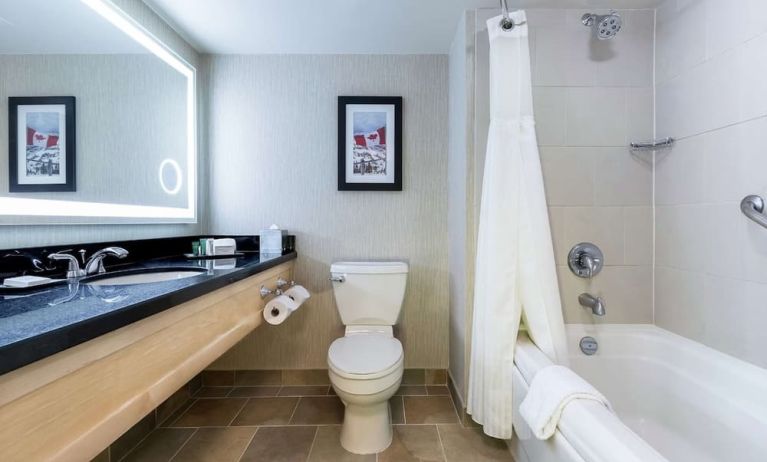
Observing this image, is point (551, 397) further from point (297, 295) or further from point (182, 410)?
point (182, 410)

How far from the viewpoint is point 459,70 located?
1660 millimetres

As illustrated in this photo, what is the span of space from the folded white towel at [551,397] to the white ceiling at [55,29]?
2.02 m

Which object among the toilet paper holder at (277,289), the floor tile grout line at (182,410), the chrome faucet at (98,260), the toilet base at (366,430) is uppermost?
the chrome faucet at (98,260)

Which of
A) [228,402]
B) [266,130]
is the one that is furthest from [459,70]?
[228,402]

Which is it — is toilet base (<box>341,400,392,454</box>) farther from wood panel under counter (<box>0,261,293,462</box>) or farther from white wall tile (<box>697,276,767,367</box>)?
white wall tile (<box>697,276,767,367</box>)

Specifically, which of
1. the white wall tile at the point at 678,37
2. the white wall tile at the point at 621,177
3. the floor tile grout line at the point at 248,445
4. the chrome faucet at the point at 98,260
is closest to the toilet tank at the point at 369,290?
the floor tile grout line at the point at 248,445

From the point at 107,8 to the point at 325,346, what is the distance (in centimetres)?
202

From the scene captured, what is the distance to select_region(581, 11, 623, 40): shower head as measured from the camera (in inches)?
53.3

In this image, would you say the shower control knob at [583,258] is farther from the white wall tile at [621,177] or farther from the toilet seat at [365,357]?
the toilet seat at [365,357]

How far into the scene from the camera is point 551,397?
34.7 inches

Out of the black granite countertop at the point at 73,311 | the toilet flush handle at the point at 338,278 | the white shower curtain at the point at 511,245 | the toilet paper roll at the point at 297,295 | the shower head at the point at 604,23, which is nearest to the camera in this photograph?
the black granite countertop at the point at 73,311

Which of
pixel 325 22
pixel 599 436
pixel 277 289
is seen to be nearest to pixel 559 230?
pixel 599 436

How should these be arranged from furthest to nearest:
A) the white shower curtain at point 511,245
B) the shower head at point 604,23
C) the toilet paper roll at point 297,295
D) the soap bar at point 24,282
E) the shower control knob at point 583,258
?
the toilet paper roll at point 297,295 < the shower control knob at point 583,258 < the shower head at point 604,23 < the white shower curtain at point 511,245 < the soap bar at point 24,282

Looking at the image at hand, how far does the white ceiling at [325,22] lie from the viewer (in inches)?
58.7
